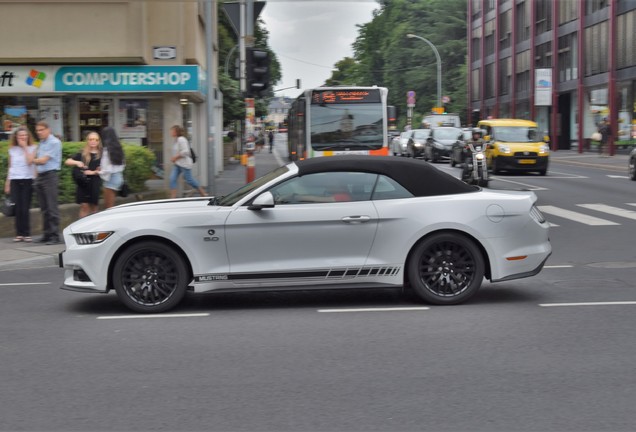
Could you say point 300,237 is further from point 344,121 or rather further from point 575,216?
point 344,121

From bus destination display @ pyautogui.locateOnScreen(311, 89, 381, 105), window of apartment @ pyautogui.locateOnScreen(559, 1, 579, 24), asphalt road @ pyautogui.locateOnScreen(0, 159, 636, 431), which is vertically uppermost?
window of apartment @ pyautogui.locateOnScreen(559, 1, 579, 24)

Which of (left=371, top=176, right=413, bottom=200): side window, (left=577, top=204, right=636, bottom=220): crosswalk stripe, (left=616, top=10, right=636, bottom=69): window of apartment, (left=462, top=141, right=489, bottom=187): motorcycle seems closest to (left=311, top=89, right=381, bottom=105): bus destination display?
(left=462, top=141, right=489, bottom=187): motorcycle

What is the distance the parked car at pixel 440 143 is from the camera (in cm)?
3816

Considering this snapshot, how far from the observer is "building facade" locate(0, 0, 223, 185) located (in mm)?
20062

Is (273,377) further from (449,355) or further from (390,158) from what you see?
(390,158)

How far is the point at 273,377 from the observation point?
224 inches

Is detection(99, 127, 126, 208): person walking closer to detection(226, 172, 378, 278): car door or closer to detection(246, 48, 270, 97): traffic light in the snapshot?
detection(246, 48, 270, 97): traffic light

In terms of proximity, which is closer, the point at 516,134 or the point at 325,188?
the point at 325,188

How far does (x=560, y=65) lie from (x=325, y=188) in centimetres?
4955

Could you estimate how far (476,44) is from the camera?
77.1m

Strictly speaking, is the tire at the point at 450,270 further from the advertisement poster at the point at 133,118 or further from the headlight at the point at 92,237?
the advertisement poster at the point at 133,118

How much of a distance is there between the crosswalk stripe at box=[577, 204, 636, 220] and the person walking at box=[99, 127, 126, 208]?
9.31m

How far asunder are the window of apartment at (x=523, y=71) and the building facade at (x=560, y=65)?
0.24 ft

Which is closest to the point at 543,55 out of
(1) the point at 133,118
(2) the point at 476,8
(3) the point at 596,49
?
(3) the point at 596,49
